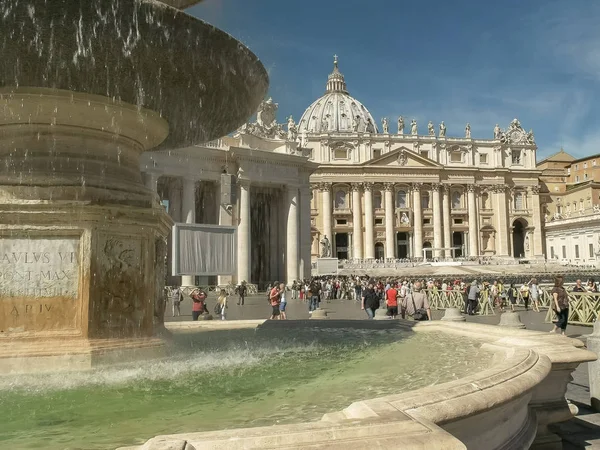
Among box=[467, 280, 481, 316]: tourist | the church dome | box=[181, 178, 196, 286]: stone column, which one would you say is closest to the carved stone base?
box=[467, 280, 481, 316]: tourist

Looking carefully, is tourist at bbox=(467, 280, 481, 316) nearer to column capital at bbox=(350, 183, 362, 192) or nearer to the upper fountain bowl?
the upper fountain bowl

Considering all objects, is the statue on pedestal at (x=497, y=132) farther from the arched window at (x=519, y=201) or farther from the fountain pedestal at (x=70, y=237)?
the fountain pedestal at (x=70, y=237)

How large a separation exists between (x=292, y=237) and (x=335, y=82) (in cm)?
6612

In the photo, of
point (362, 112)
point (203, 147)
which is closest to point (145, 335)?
point (203, 147)

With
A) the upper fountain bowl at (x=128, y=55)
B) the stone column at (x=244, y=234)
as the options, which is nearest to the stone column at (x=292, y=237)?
the stone column at (x=244, y=234)

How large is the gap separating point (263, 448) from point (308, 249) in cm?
3729

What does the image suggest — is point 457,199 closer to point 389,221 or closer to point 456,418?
point 389,221

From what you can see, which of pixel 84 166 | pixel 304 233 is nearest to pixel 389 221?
pixel 304 233

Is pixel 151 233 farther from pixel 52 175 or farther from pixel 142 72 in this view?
pixel 142 72

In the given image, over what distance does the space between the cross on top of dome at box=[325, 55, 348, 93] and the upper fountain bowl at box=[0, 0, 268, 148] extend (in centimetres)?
9521

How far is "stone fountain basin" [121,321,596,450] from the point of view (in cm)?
209

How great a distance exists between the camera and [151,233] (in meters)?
5.06

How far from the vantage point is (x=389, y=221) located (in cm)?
6669

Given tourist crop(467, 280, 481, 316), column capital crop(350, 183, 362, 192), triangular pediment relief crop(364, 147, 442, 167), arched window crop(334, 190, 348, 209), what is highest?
triangular pediment relief crop(364, 147, 442, 167)
